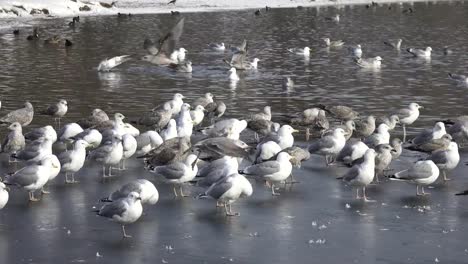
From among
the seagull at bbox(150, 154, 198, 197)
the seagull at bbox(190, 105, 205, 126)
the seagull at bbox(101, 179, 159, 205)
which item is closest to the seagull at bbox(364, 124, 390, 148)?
the seagull at bbox(150, 154, 198, 197)

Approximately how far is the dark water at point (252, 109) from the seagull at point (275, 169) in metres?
0.43

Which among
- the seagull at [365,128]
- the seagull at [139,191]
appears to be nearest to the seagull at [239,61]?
the seagull at [365,128]

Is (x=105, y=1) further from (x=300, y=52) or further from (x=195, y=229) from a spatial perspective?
(x=195, y=229)

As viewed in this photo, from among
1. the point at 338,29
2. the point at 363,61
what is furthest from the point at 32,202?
the point at 338,29

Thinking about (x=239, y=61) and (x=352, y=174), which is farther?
(x=239, y=61)

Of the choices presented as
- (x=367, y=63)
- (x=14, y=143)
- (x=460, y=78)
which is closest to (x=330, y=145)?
(x=14, y=143)

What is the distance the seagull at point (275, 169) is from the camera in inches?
661

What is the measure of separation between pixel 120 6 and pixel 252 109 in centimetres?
5568

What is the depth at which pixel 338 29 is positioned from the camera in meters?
61.1

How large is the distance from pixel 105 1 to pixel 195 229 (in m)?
71.6

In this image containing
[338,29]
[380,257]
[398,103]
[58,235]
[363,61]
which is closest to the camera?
[380,257]

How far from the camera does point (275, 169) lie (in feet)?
55.1

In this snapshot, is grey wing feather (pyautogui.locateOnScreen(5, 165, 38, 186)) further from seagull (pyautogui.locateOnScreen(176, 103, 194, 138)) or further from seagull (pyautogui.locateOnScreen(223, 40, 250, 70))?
seagull (pyautogui.locateOnScreen(223, 40, 250, 70))

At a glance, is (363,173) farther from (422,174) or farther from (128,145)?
(128,145)
